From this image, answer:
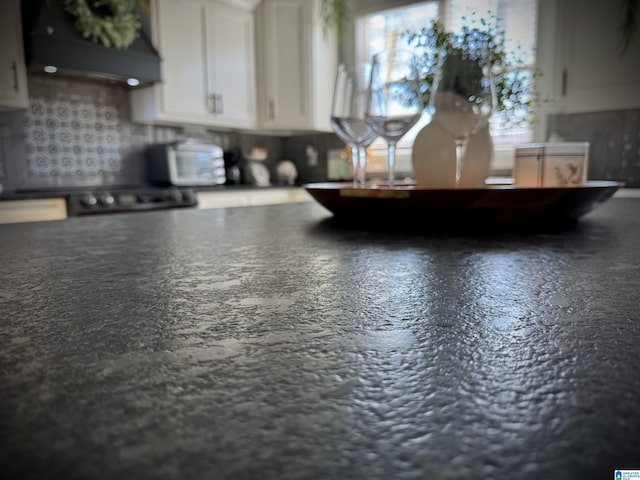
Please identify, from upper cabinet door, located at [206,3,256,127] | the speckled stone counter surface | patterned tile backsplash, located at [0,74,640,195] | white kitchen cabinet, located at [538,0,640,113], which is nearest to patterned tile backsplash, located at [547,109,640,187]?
patterned tile backsplash, located at [0,74,640,195]

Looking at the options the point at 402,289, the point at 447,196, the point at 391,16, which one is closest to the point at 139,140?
the point at 391,16

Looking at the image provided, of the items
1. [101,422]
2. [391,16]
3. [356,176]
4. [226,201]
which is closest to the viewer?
[101,422]

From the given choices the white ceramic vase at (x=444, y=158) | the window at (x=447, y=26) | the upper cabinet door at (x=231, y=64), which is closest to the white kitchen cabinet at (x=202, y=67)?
the upper cabinet door at (x=231, y=64)

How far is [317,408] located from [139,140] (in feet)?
10.4

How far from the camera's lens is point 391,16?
3393 millimetres

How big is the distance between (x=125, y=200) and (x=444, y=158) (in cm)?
184

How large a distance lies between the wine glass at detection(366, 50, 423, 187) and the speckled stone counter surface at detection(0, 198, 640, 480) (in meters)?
0.38

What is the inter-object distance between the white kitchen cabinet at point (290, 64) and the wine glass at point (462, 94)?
2774 millimetres

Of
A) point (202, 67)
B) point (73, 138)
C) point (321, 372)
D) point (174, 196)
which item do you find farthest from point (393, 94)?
point (202, 67)

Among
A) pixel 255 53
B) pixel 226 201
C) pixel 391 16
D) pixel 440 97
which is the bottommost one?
pixel 226 201

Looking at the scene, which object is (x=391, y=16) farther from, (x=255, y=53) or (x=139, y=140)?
(x=139, y=140)

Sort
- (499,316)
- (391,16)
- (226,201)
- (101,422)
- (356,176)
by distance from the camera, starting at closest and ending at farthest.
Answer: (101,422)
(499,316)
(356,176)
(226,201)
(391,16)

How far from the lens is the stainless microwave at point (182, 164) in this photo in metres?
2.81

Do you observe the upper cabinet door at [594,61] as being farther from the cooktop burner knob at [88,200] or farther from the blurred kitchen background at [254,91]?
the cooktop burner knob at [88,200]
